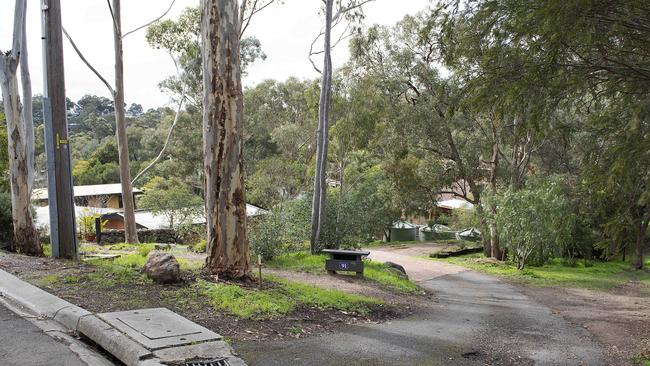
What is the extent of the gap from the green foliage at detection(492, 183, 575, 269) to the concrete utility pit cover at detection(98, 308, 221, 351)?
18.1 m

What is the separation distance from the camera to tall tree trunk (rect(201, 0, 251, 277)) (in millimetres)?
9086

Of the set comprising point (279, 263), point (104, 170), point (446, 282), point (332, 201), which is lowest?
point (446, 282)

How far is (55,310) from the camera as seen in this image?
596 cm

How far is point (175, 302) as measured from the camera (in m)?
6.91

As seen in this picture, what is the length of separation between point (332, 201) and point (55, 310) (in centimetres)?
1315

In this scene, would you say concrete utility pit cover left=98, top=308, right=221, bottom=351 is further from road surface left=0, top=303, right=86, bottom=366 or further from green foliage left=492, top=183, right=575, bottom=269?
green foliage left=492, top=183, right=575, bottom=269

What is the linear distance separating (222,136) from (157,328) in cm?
438

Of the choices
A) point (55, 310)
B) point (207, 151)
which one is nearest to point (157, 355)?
point (55, 310)

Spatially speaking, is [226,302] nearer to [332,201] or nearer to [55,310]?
[55,310]

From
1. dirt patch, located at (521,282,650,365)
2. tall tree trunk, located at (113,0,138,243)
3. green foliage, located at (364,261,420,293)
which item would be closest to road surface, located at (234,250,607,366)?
dirt patch, located at (521,282,650,365)

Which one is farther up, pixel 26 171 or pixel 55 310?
pixel 26 171

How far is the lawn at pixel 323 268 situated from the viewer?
13.7 meters

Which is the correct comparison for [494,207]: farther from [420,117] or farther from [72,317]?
[72,317]

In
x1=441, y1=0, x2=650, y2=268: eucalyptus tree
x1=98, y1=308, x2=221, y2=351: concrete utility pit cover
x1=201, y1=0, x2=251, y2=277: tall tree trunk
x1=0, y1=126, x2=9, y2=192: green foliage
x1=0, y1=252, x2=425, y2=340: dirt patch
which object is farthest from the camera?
x1=0, y1=126, x2=9, y2=192: green foliage
